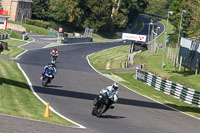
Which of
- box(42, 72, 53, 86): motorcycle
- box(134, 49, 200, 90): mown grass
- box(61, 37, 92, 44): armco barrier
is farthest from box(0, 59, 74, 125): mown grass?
box(61, 37, 92, 44): armco barrier

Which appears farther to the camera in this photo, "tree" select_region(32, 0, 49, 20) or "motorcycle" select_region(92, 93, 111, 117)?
"tree" select_region(32, 0, 49, 20)

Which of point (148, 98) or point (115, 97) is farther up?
point (115, 97)

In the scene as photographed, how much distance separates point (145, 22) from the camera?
165m

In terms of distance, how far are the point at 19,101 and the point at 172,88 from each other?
18.8 metres

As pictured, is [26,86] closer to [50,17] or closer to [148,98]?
[148,98]

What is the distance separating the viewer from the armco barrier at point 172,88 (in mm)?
34000

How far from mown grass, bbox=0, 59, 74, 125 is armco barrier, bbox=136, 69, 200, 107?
1289cm

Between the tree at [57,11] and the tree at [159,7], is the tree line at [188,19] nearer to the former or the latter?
the tree at [57,11]

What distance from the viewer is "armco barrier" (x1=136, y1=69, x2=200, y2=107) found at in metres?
34.0

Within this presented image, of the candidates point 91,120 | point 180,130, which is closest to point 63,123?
point 91,120

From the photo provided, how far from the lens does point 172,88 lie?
37.8 m

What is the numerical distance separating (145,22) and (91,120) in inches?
5817

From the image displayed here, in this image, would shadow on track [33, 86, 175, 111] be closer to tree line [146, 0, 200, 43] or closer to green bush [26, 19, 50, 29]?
tree line [146, 0, 200, 43]

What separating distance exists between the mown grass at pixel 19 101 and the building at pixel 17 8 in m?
78.6
